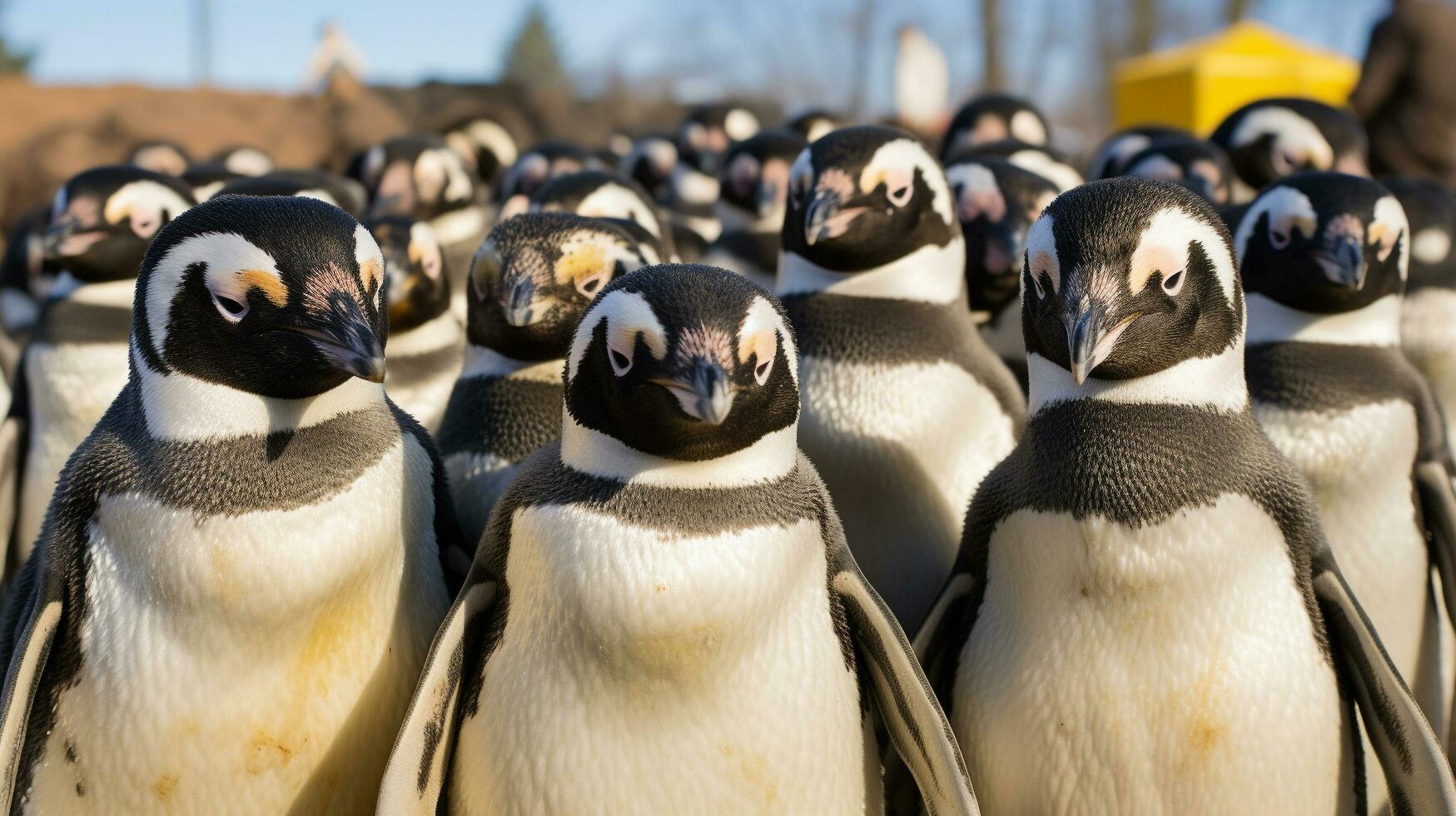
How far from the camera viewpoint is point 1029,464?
1.89 metres

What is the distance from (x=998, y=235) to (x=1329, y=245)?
2.68 feet

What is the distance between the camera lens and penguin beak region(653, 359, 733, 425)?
4.92 ft

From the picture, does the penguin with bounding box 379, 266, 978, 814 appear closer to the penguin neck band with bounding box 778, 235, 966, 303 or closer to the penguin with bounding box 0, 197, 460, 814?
the penguin with bounding box 0, 197, 460, 814

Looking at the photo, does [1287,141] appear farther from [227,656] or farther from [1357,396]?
[227,656]

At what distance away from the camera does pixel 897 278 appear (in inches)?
96.7

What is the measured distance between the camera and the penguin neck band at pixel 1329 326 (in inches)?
91.1

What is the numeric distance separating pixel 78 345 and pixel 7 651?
3.27 feet

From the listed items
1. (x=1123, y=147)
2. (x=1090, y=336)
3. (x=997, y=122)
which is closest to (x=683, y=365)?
(x=1090, y=336)

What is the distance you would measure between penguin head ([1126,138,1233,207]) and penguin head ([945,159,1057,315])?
23.0 inches

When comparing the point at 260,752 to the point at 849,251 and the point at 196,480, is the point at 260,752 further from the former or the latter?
the point at 849,251

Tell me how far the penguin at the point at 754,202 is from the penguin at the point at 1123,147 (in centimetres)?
98

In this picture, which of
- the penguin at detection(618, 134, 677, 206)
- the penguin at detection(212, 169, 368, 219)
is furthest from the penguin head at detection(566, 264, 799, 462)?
the penguin at detection(618, 134, 677, 206)

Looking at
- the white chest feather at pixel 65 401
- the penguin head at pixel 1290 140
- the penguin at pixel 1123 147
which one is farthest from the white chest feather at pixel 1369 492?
the white chest feather at pixel 65 401

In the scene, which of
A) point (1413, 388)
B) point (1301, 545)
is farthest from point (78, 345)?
point (1413, 388)
